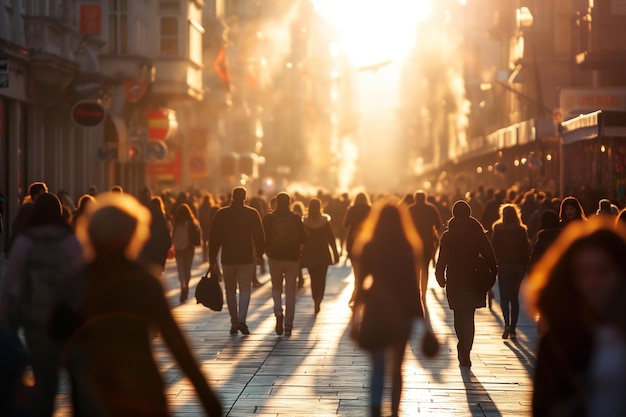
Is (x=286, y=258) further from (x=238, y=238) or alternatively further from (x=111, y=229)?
(x=111, y=229)

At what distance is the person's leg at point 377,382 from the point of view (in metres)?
9.03

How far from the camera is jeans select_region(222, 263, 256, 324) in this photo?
16406 mm

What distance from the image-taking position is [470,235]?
13648mm

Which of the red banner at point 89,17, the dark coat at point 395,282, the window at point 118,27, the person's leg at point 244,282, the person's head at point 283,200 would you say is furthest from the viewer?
the window at point 118,27

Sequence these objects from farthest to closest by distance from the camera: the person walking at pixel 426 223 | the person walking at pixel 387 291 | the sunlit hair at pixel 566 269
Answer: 1. the person walking at pixel 426 223
2. the person walking at pixel 387 291
3. the sunlit hair at pixel 566 269

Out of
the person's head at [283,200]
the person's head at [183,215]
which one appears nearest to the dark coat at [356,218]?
the person's head at [183,215]

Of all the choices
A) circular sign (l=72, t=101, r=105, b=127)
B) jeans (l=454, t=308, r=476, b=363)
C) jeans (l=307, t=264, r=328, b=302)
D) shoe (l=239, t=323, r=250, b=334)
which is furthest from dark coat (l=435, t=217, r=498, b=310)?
circular sign (l=72, t=101, r=105, b=127)

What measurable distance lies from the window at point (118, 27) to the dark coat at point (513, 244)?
106 ft

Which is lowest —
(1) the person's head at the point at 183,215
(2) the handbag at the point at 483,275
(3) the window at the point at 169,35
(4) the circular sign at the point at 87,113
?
(2) the handbag at the point at 483,275

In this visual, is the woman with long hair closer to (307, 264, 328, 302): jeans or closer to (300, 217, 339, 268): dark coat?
(300, 217, 339, 268): dark coat

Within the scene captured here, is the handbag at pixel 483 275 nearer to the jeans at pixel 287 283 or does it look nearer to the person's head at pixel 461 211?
the person's head at pixel 461 211

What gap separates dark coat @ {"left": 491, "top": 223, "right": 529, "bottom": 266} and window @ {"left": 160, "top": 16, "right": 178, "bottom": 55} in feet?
123

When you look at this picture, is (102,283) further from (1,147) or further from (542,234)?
(1,147)

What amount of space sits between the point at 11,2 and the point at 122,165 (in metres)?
18.7
